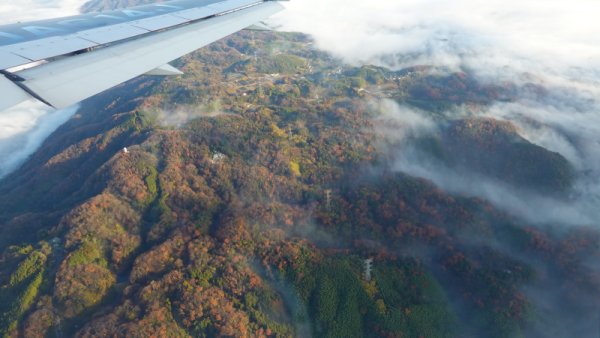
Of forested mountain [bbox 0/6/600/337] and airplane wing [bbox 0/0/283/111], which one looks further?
forested mountain [bbox 0/6/600/337]

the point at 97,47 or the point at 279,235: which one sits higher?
the point at 97,47

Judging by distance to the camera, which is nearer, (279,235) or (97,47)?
(97,47)

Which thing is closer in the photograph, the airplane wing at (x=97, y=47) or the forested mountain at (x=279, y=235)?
the airplane wing at (x=97, y=47)

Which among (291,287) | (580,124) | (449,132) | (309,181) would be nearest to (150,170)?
(309,181)

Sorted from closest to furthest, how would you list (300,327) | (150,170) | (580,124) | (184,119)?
(300,327) → (150,170) → (184,119) → (580,124)

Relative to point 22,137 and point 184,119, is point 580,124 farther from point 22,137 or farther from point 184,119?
point 22,137
